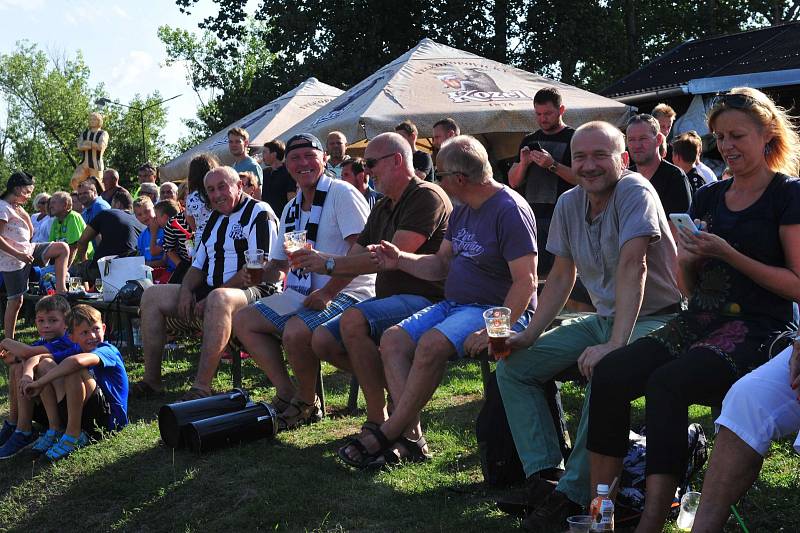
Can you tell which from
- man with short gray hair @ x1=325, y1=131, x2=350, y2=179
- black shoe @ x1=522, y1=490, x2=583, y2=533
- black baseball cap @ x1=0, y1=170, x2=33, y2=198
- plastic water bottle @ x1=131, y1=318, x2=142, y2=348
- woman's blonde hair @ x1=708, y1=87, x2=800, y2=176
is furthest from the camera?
black baseball cap @ x1=0, y1=170, x2=33, y2=198

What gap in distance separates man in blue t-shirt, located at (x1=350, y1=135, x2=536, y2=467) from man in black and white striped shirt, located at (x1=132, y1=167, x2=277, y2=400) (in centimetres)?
173

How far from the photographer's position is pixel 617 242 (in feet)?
13.5

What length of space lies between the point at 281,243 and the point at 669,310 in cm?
305

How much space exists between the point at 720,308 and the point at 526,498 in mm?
1161

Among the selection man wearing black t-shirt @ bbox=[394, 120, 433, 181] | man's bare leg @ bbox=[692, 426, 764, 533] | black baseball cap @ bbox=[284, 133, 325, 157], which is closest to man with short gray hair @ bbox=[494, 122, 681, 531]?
man's bare leg @ bbox=[692, 426, 764, 533]

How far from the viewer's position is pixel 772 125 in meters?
3.68

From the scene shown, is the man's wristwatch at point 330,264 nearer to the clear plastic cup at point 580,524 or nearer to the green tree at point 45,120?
the clear plastic cup at point 580,524

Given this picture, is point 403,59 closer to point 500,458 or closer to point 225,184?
point 225,184

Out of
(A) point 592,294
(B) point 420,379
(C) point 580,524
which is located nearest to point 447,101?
(B) point 420,379

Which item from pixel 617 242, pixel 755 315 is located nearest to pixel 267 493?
pixel 617 242

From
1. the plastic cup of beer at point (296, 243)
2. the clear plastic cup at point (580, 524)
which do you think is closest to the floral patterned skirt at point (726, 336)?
the clear plastic cup at point (580, 524)

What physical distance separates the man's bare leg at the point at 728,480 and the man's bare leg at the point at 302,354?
303cm

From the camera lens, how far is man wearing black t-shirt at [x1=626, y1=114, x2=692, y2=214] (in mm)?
6055

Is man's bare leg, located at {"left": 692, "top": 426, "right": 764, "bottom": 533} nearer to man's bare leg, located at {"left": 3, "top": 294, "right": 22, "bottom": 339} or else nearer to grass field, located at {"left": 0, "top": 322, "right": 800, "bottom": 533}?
grass field, located at {"left": 0, "top": 322, "right": 800, "bottom": 533}
